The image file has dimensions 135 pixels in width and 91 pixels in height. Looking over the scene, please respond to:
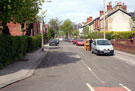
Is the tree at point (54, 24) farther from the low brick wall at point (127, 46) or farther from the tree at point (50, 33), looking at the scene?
the low brick wall at point (127, 46)

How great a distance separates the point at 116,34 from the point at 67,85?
1396 inches

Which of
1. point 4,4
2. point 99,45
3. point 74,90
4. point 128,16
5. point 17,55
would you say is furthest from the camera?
point 128,16

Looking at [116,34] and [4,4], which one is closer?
[4,4]

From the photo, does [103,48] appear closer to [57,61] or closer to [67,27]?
[57,61]

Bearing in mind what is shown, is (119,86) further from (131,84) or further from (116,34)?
(116,34)

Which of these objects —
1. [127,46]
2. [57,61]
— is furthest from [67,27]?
[57,61]

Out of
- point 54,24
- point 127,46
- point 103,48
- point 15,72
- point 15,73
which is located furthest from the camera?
point 54,24

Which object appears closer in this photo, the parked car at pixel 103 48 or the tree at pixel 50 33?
the parked car at pixel 103 48

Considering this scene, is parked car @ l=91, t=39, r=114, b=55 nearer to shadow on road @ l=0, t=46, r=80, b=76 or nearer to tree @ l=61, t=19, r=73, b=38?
shadow on road @ l=0, t=46, r=80, b=76

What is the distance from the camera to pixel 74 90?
7.13 m

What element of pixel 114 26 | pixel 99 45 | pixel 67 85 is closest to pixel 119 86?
pixel 67 85

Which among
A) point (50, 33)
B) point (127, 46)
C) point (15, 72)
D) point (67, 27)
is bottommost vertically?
point (15, 72)

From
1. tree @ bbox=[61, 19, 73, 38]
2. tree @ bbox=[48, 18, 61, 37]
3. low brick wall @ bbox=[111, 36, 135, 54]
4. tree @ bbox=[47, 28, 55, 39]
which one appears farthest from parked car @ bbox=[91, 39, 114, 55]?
tree @ bbox=[61, 19, 73, 38]

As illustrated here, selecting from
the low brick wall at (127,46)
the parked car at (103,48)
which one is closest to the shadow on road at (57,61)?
the parked car at (103,48)
